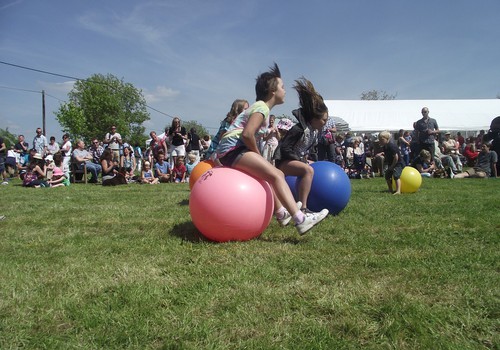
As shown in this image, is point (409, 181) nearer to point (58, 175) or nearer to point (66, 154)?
point (58, 175)

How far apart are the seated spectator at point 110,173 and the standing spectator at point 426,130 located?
10651mm

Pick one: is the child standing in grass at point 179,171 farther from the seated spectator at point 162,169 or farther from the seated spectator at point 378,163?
the seated spectator at point 378,163

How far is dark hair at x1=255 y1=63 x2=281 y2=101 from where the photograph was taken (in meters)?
4.67

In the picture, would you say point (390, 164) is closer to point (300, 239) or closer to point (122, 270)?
point (300, 239)

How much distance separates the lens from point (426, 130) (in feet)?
44.0

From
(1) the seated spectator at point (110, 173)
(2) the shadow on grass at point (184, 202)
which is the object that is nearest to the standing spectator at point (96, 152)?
(1) the seated spectator at point (110, 173)

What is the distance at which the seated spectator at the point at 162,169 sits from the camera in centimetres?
1484

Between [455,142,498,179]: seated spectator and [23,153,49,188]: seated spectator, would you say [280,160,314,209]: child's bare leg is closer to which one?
[23,153,49,188]: seated spectator

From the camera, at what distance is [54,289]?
9.78 feet

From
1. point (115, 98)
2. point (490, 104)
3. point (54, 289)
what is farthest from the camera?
point (115, 98)

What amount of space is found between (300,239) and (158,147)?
39.9 ft

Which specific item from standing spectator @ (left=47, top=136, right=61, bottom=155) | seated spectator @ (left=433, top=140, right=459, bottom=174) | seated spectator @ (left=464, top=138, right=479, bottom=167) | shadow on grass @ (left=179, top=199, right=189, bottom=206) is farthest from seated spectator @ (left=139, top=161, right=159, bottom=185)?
seated spectator @ (left=464, top=138, right=479, bottom=167)

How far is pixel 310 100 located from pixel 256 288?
10.2ft

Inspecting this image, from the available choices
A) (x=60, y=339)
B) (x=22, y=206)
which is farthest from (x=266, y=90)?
(x=22, y=206)
